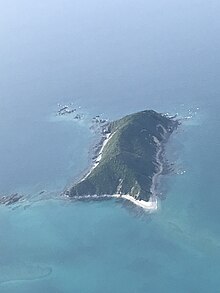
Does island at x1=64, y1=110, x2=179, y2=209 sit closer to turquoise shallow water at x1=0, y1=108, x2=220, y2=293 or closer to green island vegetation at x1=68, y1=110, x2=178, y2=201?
green island vegetation at x1=68, y1=110, x2=178, y2=201

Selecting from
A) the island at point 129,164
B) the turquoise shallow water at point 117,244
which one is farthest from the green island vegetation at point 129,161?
the turquoise shallow water at point 117,244

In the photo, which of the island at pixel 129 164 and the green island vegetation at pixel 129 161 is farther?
the green island vegetation at pixel 129 161

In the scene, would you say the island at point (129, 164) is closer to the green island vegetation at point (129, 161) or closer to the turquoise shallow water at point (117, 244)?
the green island vegetation at point (129, 161)

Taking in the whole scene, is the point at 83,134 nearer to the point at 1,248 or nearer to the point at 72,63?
the point at 1,248

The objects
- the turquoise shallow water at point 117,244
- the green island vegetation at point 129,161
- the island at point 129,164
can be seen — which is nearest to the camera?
the turquoise shallow water at point 117,244

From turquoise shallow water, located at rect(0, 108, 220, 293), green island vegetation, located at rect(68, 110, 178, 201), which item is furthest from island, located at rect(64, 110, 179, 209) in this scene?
turquoise shallow water, located at rect(0, 108, 220, 293)

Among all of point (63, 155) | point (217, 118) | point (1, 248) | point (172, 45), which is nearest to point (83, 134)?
point (63, 155)

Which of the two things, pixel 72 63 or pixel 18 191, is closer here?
pixel 18 191

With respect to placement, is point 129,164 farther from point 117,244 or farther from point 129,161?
point 117,244
